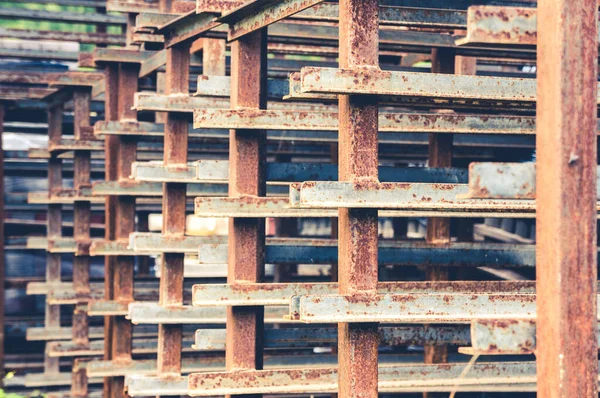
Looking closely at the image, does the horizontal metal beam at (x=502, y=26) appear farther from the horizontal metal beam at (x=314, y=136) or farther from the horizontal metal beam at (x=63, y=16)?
the horizontal metal beam at (x=63, y=16)

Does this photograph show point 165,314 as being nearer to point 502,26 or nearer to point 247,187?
point 247,187

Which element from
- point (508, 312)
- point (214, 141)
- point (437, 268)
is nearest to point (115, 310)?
point (214, 141)

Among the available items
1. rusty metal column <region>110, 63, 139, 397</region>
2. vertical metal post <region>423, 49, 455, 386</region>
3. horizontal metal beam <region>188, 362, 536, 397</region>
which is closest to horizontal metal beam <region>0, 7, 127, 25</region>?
rusty metal column <region>110, 63, 139, 397</region>

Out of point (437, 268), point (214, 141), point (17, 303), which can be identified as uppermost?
point (214, 141)

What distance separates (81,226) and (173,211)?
3788 mm

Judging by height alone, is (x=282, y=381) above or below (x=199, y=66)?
below

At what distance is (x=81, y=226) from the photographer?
1150 centimetres

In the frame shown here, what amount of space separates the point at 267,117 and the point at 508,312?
5.96ft

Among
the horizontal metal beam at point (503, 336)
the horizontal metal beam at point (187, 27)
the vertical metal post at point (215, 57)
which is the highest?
the horizontal metal beam at point (187, 27)

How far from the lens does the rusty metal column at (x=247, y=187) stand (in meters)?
6.28

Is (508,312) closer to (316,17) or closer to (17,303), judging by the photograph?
(316,17)

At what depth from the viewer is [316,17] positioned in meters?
6.17

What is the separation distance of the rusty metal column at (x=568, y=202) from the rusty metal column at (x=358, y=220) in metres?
1.33

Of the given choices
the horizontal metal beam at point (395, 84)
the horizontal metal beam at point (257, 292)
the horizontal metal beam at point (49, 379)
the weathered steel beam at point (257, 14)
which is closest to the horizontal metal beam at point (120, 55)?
the weathered steel beam at point (257, 14)
